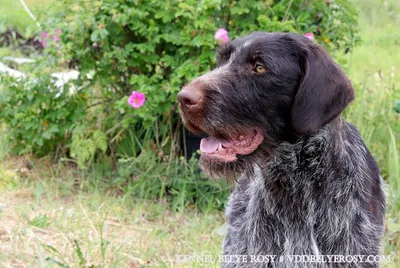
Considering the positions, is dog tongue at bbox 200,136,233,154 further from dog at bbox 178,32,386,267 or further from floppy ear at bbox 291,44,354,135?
floppy ear at bbox 291,44,354,135

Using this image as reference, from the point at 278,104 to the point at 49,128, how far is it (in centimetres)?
278

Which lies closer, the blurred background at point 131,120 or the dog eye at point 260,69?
the dog eye at point 260,69

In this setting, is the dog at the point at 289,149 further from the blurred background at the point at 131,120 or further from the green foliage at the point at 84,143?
the green foliage at the point at 84,143

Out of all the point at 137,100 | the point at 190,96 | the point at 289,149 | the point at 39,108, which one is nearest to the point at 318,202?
the point at 289,149

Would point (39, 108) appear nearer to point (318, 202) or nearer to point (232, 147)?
point (232, 147)

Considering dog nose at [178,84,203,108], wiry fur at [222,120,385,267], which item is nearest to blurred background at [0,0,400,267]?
wiry fur at [222,120,385,267]

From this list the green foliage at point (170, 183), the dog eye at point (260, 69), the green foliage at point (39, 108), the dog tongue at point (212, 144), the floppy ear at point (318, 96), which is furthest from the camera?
the green foliage at point (39, 108)

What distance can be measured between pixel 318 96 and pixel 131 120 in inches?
92.3

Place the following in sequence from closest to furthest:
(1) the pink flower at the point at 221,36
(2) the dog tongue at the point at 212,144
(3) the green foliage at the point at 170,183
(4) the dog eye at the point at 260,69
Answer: (4) the dog eye at the point at 260,69, (2) the dog tongue at the point at 212,144, (1) the pink flower at the point at 221,36, (3) the green foliage at the point at 170,183

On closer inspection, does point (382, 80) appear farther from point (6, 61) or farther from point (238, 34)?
point (6, 61)

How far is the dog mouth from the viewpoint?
8.80 ft

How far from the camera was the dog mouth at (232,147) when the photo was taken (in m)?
2.68

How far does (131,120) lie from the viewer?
15.1ft

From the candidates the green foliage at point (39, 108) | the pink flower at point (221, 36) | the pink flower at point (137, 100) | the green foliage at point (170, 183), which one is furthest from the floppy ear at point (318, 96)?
the green foliage at point (39, 108)
